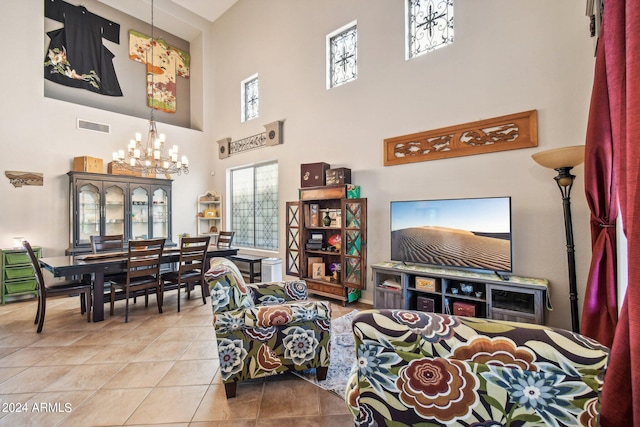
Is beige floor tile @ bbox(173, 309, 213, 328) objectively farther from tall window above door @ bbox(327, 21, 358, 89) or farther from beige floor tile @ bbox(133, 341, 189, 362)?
tall window above door @ bbox(327, 21, 358, 89)

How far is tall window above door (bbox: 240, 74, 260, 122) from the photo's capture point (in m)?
5.85

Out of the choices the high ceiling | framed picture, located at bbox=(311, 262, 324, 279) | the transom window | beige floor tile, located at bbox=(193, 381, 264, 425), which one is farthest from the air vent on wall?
beige floor tile, located at bbox=(193, 381, 264, 425)

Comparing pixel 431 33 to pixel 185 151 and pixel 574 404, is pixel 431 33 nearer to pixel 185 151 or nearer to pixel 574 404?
pixel 574 404

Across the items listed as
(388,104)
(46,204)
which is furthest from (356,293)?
(46,204)

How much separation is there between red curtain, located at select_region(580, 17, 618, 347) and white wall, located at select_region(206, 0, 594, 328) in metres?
0.73

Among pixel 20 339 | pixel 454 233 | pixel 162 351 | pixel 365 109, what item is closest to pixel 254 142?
pixel 365 109

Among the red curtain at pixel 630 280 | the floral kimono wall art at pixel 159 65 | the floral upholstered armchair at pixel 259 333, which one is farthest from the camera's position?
the floral kimono wall art at pixel 159 65

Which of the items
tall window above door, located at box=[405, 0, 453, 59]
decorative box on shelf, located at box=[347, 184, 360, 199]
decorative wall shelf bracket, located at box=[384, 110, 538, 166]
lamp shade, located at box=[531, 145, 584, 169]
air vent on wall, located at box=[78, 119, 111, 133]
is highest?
tall window above door, located at box=[405, 0, 453, 59]

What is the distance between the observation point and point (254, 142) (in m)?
5.79

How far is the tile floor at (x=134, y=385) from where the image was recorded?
181 centimetres

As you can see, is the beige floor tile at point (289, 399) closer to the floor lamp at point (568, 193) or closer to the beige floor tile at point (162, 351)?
the beige floor tile at point (162, 351)

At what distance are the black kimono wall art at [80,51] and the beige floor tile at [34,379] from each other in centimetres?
514

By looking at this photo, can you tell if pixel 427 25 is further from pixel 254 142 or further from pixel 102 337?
pixel 102 337

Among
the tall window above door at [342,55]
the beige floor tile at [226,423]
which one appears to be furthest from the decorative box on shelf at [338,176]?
the beige floor tile at [226,423]
